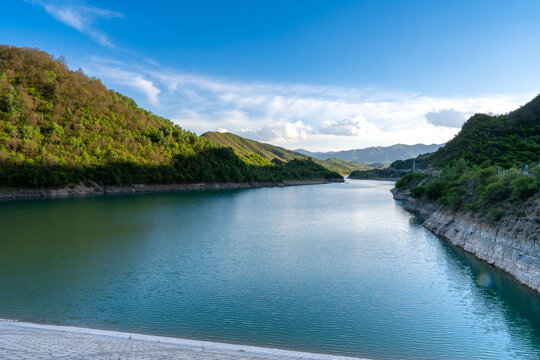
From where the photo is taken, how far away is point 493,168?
2625 centimetres

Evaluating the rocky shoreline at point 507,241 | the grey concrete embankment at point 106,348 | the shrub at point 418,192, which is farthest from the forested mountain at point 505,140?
the grey concrete embankment at point 106,348

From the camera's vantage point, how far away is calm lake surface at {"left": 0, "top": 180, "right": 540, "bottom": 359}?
11469mm

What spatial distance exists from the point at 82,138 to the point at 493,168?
308 ft

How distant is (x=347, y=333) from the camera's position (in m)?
11.7

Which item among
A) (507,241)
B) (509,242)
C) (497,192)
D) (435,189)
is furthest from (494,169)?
(435,189)

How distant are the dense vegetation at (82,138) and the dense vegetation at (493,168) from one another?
7106 centimetres

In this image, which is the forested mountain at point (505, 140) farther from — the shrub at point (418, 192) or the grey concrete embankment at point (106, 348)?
the grey concrete embankment at point (106, 348)

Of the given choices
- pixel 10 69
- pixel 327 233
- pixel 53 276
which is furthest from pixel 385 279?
pixel 10 69

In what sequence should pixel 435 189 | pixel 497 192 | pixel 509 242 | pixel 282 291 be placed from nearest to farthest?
1. pixel 282 291
2. pixel 509 242
3. pixel 497 192
4. pixel 435 189

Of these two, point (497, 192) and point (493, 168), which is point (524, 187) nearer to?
point (497, 192)

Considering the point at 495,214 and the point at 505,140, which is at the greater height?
the point at 505,140

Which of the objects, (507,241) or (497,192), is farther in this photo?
(497,192)

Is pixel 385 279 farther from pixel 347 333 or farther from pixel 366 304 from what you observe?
pixel 347 333

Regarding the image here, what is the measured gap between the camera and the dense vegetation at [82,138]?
71188 millimetres
